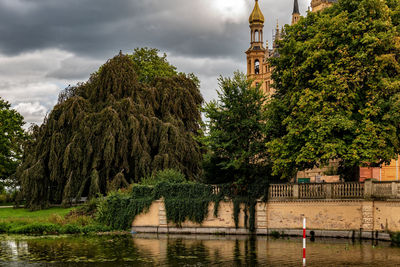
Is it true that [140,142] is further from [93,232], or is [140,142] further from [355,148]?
[355,148]

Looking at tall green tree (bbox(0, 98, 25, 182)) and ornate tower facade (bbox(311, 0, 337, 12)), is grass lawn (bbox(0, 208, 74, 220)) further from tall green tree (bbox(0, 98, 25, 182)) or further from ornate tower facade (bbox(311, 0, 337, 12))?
ornate tower facade (bbox(311, 0, 337, 12))

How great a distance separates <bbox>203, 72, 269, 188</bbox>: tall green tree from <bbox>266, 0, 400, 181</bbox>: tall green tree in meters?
3.23

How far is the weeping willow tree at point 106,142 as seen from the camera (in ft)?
133

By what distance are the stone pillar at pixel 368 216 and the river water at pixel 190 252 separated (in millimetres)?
1349

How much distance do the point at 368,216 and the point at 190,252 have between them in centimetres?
955

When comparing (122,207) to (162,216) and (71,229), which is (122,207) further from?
(71,229)

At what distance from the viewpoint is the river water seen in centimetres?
1969

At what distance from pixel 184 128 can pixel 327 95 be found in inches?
811

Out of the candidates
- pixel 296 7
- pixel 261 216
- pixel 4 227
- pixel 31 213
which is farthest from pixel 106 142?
pixel 296 7

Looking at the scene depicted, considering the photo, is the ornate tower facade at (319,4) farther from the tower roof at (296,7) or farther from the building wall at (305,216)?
the tower roof at (296,7)

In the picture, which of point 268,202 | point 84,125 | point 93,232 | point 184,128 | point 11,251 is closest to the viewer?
point 11,251

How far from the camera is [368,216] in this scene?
26766mm

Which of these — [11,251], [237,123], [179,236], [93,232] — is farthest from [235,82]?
[11,251]

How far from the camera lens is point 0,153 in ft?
182
